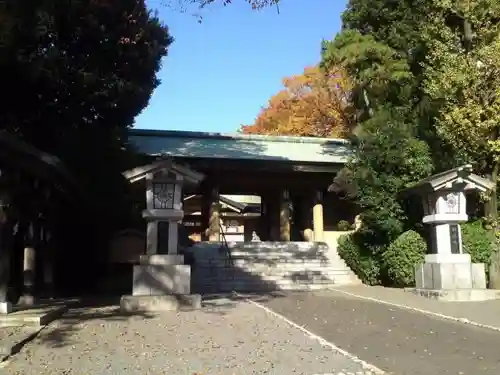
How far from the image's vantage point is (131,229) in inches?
632

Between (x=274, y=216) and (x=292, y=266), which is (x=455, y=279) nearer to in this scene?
(x=292, y=266)

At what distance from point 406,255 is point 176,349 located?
885cm

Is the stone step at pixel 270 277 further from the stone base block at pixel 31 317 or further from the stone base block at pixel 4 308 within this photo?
the stone base block at pixel 4 308

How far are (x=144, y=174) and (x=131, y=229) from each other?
14.5ft

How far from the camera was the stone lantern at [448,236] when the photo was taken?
12852mm

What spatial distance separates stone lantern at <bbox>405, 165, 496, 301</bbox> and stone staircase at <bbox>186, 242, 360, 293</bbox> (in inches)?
170

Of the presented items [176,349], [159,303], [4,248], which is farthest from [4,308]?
[176,349]

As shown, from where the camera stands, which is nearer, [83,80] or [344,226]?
[83,80]

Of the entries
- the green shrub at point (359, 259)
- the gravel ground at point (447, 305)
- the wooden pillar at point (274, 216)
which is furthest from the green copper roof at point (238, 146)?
the gravel ground at point (447, 305)

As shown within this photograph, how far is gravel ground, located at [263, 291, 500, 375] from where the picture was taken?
6344mm

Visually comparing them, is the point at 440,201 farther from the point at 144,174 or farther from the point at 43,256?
the point at 43,256

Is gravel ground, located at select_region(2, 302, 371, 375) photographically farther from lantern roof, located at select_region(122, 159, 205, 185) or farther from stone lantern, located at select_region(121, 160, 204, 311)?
lantern roof, located at select_region(122, 159, 205, 185)

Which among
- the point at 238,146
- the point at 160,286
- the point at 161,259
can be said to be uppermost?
the point at 238,146

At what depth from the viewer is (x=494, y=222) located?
14.2 m
